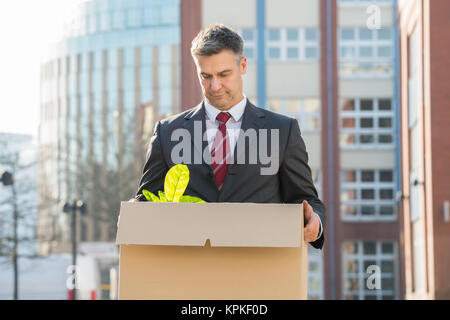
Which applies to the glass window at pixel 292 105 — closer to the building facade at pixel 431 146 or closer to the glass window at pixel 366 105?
the glass window at pixel 366 105

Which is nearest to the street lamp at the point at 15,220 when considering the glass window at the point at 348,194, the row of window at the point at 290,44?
the row of window at the point at 290,44

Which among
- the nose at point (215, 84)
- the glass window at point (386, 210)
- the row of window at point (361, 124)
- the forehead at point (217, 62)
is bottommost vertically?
the glass window at point (386, 210)

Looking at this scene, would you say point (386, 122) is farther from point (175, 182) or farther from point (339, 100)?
point (175, 182)

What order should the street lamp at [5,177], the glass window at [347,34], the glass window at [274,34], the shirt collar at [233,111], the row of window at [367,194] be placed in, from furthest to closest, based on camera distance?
the glass window at [274,34] < the glass window at [347,34] < the row of window at [367,194] < the street lamp at [5,177] < the shirt collar at [233,111]

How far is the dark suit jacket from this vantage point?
10.7 ft

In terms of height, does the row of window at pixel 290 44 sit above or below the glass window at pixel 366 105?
above

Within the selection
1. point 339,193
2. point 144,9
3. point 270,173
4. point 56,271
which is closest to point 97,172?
point 56,271

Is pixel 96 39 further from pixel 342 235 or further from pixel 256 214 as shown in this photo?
pixel 256 214

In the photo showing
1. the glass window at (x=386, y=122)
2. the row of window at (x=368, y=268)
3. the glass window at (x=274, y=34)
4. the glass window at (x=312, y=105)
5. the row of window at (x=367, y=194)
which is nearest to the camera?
the row of window at (x=368, y=268)

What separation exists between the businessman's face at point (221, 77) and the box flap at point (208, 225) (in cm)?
82

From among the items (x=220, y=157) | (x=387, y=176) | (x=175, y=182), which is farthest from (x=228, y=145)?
(x=387, y=176)

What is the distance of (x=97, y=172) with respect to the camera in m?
48.2

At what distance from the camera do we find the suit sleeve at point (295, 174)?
3346 mm

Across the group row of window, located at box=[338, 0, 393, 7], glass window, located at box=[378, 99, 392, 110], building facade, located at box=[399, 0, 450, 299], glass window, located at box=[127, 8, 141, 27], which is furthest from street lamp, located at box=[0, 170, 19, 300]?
glass window, located at box=[127, 8, 141, 27]
